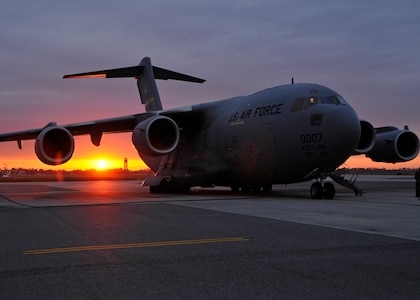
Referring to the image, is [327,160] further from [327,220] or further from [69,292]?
[69,292]

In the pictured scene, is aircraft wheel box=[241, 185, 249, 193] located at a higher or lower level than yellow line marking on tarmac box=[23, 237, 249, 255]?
higher

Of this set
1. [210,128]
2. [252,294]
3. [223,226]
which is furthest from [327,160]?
[252,294]

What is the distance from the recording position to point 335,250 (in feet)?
21.2

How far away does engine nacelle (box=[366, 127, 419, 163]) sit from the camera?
914 inches

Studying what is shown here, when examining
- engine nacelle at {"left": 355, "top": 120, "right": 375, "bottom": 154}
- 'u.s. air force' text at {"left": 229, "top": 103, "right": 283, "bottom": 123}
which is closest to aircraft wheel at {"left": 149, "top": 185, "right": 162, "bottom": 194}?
'u.s. air force' text at {"left": 229, "top": 103, "right": 283, "bottom": 123}

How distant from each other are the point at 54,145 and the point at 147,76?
816cm

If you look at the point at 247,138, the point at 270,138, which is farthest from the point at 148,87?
the point at 270,138

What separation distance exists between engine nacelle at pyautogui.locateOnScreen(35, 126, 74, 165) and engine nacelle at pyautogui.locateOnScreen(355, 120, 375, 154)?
474 inches

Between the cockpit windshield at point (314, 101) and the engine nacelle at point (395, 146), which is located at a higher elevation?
the cockpit windshield at point (314, 101)

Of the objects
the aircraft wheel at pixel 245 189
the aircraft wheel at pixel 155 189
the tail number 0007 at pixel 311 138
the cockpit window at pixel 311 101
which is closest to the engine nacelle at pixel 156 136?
the aircraft wheel at pixel 155 189

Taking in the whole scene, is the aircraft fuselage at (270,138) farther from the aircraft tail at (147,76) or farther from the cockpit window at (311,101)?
the aircraft tail at (147,76)

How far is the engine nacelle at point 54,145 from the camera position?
64.7ft

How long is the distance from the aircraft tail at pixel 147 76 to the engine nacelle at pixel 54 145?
5752 millimetres

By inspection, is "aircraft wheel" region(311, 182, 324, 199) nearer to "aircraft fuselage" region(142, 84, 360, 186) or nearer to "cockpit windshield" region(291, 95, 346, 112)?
"aircraft fuselage" region(142, 84, 360, 186)
